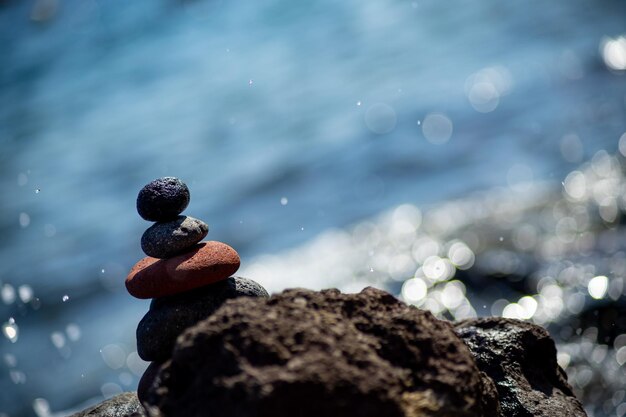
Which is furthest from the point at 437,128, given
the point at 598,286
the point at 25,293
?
the point at 25,293

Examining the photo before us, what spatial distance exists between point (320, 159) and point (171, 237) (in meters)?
7.67

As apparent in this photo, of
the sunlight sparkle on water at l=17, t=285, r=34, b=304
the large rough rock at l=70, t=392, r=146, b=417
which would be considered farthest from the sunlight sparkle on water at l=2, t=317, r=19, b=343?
the large rough rock at l=70, t=392, r=146, b=417

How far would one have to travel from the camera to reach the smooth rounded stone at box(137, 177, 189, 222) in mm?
3846

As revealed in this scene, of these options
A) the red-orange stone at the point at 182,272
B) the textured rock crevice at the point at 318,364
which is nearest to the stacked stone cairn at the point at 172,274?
the red-orange stone at the point at 182,272

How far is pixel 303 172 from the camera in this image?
36.9 feet

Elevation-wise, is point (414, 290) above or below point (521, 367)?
below

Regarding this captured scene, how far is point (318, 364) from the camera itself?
101 inches

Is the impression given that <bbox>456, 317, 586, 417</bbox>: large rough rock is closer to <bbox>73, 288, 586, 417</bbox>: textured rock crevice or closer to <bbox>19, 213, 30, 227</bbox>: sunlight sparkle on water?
<bbox>73, 288, 586, 417</bbox>: textured rock crevice

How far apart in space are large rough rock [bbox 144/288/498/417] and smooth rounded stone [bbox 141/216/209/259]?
1.00 m

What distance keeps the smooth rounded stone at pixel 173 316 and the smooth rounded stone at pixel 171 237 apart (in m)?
0.22

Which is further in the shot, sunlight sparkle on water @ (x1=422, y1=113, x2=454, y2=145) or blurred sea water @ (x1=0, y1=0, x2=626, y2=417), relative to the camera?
sunlight sparkle on water @ (x1=422, y1=113, x2=454, y2=145)

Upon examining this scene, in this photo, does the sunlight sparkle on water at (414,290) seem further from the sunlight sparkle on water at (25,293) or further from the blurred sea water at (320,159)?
the sunlight sparkle on water at (25,293)

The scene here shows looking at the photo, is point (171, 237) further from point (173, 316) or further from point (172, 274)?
point (173, 316)

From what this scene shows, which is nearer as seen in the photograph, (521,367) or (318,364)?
(318,364)
